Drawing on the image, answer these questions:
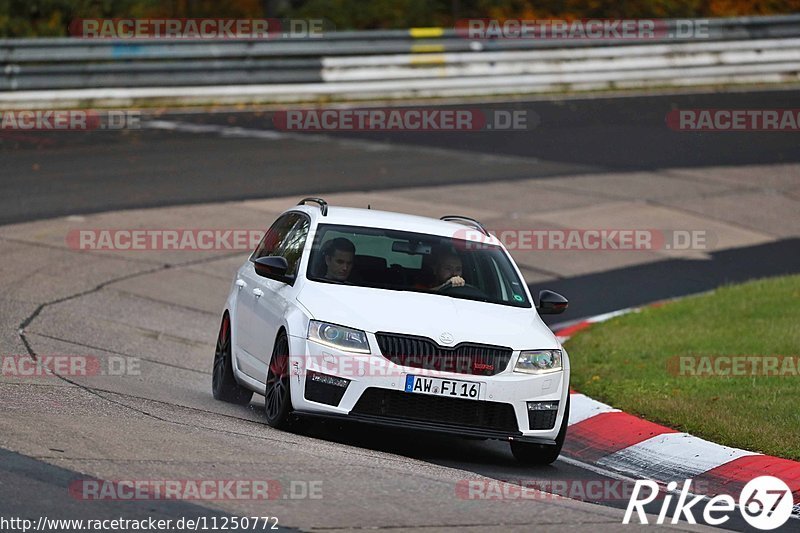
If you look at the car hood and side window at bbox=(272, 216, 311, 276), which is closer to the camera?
the car hood

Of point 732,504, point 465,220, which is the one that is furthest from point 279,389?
point 732,504

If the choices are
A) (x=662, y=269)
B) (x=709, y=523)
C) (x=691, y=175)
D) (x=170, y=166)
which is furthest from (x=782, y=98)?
(x=709, y=523)

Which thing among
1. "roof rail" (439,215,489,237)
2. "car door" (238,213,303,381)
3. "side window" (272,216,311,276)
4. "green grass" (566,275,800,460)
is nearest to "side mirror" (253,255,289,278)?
"side window" (272,216,311,276)

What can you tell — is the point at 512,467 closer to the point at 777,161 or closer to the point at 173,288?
the point at 173,288

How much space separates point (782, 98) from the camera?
2848 cm

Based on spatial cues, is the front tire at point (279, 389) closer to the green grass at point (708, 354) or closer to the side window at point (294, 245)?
the side window at point (294, 245)

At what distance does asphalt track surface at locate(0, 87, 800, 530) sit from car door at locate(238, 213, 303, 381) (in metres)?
0.74

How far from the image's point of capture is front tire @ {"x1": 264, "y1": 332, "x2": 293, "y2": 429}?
9.00 m

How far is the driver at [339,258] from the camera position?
974 centimetres

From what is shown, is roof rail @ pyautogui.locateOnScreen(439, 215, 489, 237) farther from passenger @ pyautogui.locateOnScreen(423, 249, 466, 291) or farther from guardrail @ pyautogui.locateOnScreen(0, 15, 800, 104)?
guardrail @ pyautogui.locateOnScreen(0, 15, 800, 104)

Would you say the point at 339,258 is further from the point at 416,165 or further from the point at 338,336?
the point at 416,165

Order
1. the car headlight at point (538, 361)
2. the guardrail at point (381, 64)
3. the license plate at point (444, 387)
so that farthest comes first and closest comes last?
the guardrail at point (381, 64), the car headlight at point (538, 361), the license plate at point (444, 387)

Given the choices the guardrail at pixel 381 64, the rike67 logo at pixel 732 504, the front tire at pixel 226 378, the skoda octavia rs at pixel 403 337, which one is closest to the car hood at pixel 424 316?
the skoda octavia rs at pixel 403 337

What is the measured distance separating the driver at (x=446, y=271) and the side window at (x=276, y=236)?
1274 millimetres
